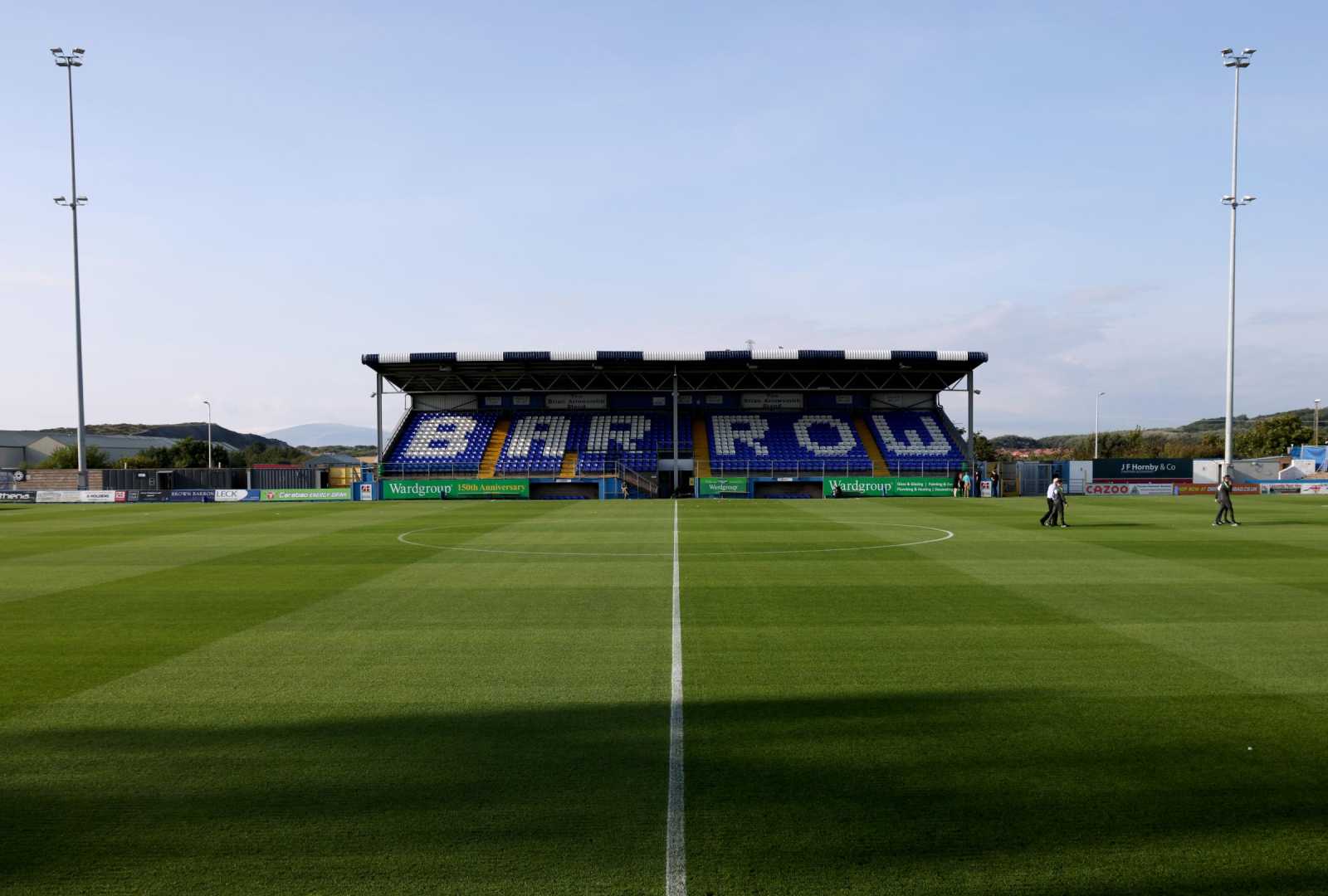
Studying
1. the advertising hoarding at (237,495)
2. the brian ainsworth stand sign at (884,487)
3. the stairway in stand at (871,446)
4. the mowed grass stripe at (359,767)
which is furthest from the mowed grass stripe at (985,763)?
→ the advertising hoarding at (237,495)

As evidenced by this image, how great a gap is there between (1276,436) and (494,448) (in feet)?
275

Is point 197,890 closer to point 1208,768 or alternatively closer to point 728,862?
point 728,862

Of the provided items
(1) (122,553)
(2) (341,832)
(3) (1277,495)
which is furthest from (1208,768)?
(3) (1277,495)

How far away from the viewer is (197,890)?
432cm

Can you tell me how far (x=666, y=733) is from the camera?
662 centimetres

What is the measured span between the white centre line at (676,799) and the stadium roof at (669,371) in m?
45.7

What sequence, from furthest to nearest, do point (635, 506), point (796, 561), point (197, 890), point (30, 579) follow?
point (635, 506) → point (796, 561) → point (30, 579) → point (197, 890)

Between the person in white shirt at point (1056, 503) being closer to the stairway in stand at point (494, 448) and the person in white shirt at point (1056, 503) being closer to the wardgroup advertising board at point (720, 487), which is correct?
the wardgroup advertising board at point (720, 487)

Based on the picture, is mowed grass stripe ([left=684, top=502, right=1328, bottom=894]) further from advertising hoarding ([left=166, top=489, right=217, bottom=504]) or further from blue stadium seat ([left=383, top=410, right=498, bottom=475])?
blue stadium seat ([left=383, top=410, right=498, bottom=475])

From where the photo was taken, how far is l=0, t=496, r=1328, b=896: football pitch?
4562mm

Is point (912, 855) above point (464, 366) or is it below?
below

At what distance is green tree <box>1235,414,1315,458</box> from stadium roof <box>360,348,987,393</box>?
54.5 metres

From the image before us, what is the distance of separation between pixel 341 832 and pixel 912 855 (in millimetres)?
3287

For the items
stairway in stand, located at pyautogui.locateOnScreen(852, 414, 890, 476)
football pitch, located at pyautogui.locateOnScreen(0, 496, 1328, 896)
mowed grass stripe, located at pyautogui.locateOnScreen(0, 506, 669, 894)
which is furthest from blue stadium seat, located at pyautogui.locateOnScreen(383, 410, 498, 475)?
mowed grass stripe, located at pyautogui.locateOnScreen(0, 506, 669, 894)
